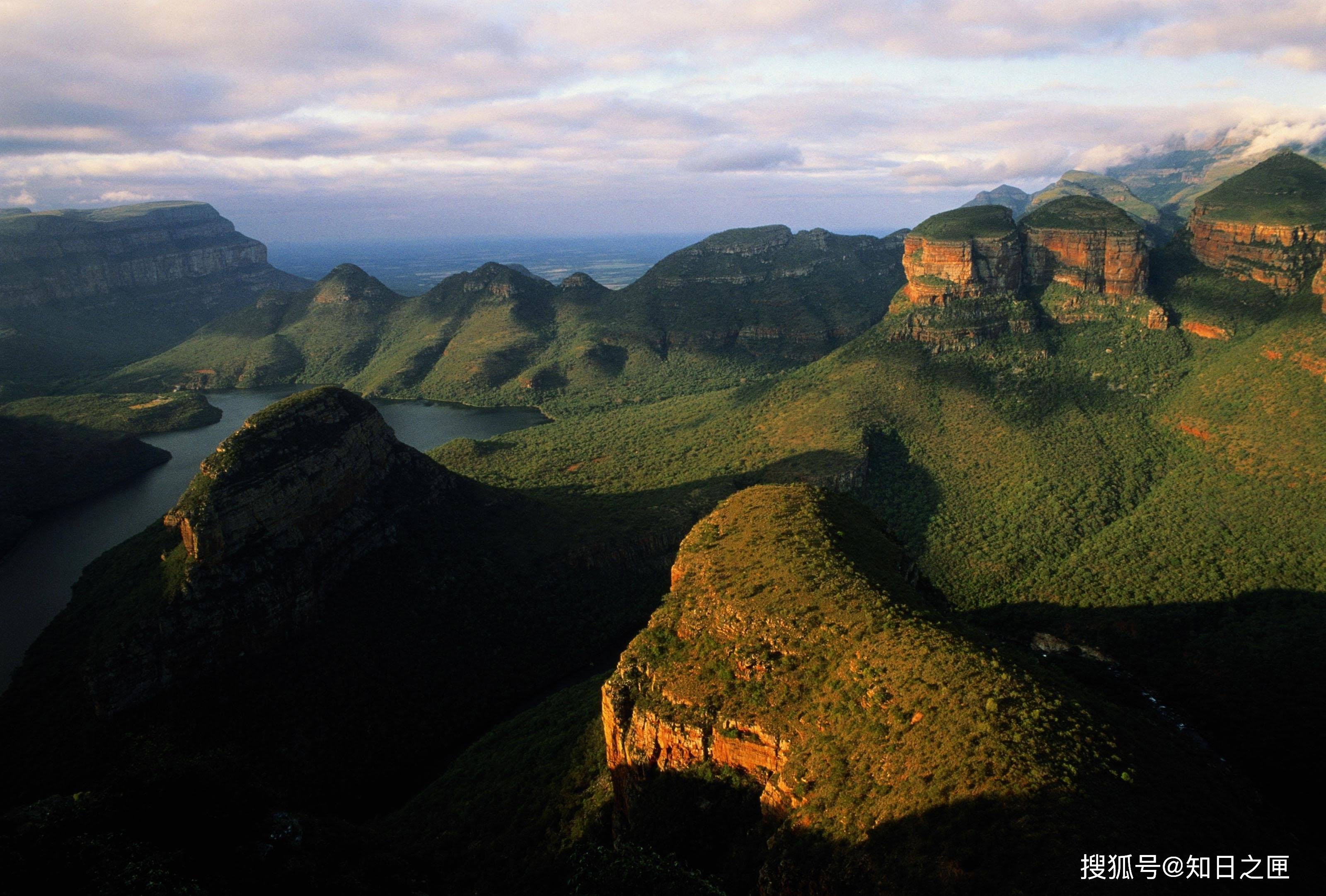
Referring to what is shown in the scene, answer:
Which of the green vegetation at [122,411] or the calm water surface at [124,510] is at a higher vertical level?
the green vegetation at [122,411]

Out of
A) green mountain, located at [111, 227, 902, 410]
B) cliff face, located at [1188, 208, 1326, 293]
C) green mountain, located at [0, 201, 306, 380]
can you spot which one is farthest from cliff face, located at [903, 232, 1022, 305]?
green mountain, located at [0, 201, 306, 380]

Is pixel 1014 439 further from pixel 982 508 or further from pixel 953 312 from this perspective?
pixel 953 312

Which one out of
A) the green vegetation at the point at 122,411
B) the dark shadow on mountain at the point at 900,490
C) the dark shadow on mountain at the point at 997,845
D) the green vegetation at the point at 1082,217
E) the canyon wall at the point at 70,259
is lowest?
the dark shadow on mountain at the point at 900,490

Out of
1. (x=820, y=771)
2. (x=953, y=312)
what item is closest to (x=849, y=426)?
(x=953, y=312)

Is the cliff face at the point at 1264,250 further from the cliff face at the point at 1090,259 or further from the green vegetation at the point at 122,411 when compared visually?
the green vegetation at the point at 122,411

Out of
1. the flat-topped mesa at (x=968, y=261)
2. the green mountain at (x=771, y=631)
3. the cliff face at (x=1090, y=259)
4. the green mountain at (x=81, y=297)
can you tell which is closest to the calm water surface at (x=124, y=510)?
the green mountain at (x=771, y=631)

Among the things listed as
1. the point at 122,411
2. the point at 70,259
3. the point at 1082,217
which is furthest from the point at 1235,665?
the point at 70,259

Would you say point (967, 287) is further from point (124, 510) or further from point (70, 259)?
point (70, 259)
